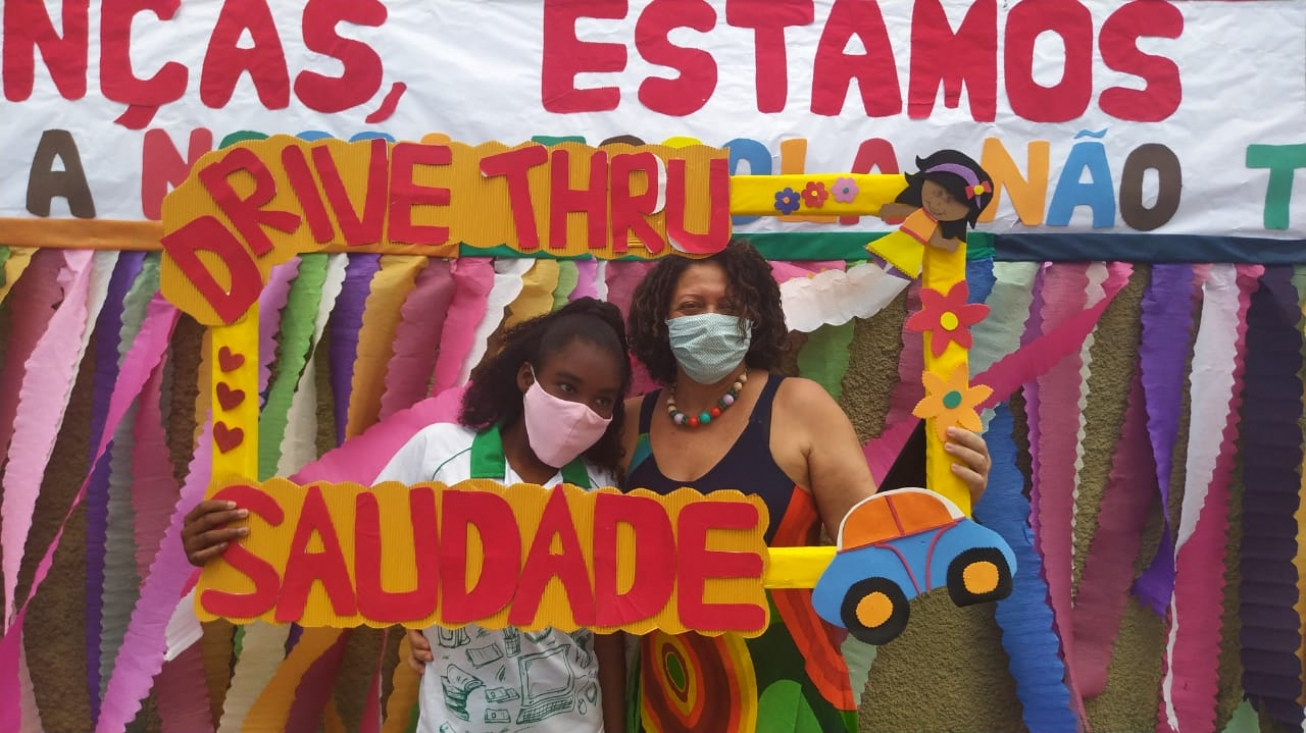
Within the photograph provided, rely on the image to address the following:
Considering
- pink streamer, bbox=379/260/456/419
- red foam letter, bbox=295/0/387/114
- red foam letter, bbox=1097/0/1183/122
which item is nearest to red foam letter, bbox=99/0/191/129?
red foam letter, bbox=295/0/387/114

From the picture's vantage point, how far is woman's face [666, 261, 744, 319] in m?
2.00

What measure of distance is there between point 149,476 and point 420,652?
1034mm

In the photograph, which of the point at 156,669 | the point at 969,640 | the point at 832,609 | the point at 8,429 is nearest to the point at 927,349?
the point at 832,609

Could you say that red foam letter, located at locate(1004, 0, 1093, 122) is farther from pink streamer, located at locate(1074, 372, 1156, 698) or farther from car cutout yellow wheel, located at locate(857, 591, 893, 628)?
car cutout yellow wheel, located at locate(857, 591, 893, 628)

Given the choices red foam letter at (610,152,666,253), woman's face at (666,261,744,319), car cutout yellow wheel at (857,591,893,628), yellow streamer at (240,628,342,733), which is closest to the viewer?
car cutout yellow wheel at (857,591,893,628)

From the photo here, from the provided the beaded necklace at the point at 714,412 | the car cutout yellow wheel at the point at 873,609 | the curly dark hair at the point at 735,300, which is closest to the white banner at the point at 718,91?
the curly dark hair at the point at 735,300

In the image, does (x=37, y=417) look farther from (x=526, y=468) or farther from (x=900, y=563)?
(x=900, y=563)

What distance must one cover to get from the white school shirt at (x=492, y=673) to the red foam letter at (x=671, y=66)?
104 cm

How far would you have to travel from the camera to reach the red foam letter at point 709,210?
1.90 meters

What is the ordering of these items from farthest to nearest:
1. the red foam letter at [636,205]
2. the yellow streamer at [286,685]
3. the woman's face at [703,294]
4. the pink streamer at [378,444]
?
the yellow streamer at [286,685]
the pink streamer at [378,444]
the woman's face at [703,294]
the red foam letter at [636,205]

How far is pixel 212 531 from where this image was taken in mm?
1824

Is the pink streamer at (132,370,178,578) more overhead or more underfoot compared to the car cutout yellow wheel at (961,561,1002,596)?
more underfoot

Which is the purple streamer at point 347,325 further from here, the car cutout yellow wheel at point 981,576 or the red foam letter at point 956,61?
the car cutout yellow wheel at point 981,576

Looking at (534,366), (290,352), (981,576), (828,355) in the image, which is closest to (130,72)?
(290,352)
